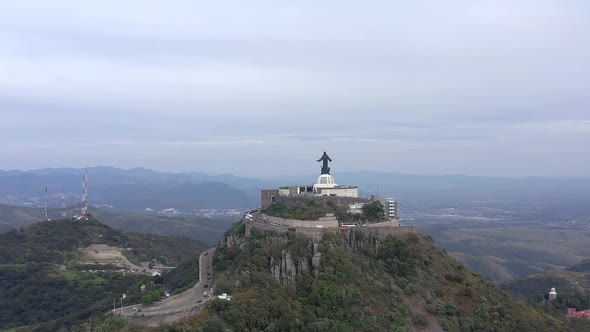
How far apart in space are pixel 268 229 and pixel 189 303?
12.1 metres

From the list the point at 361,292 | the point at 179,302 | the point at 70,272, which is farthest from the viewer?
the point at 70,272

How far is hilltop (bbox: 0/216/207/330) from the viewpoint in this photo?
66.1 meters

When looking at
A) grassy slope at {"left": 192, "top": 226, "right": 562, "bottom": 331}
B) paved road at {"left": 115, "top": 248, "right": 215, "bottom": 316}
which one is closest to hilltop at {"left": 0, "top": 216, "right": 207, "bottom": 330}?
paved road at {"left": 115, "top": 248, "right": 215, "bottom": 316}

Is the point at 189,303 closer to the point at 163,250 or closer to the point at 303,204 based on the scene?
the point at 303,204

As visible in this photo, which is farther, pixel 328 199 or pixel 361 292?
pixel 328 199

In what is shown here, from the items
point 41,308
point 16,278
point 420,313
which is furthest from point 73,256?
point 420,313

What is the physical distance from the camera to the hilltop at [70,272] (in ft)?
217

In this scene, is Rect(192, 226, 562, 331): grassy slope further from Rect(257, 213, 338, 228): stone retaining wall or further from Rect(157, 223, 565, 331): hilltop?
Rect(257, 213, 338, 228): stone retaining wall

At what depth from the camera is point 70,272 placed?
313 feet

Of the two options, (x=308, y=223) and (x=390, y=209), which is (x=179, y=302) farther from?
(x=390, y=209)

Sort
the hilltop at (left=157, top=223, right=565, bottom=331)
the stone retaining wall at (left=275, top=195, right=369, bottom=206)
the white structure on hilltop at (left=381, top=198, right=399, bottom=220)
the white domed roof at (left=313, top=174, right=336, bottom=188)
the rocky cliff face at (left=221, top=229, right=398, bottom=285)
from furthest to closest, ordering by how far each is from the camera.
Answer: the white domed roof at (left=313, top=174, right=336, bottom=188), the stone retaining wall at (left=275, top=195, right=369, bottom=206), the white structure on hilltop at (left=381, top=198, right=399, bottom=220), the rocky cliff face at (left=221, top=229, right=398, bottom=285), the hilltop at (left=157, top=223, right=565, bottom=331)

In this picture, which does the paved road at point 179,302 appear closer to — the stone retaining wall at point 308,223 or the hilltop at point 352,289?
the hilltop at point 352,289

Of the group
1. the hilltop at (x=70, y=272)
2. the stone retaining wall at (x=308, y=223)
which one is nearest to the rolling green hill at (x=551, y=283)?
the stone retaining wall at (x=308, y=223)

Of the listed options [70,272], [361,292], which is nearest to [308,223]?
[361,292]
